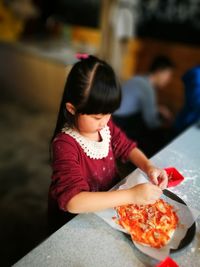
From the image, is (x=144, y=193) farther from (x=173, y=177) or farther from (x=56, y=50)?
(x=56, y=50)

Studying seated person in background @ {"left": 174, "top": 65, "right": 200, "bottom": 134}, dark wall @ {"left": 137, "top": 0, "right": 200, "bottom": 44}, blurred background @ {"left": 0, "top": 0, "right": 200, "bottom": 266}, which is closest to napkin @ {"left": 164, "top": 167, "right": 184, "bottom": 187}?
seated person in background @ {"left": 174, "top": 65, "right": 200, "bottom": 134}

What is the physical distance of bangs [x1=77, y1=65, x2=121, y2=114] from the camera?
851mm

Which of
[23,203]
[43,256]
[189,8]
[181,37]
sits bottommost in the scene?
[23,203]

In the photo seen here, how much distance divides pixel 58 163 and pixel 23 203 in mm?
1237

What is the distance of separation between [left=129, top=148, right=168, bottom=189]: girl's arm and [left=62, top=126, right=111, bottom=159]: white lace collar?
0.47ft

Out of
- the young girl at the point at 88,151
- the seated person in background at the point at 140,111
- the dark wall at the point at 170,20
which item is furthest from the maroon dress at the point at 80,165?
the dark wall at the point at 170,20

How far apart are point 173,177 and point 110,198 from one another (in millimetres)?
324

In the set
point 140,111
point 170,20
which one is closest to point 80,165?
point 140,111

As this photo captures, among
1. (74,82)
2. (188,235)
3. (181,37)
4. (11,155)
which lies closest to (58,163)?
(74,82)

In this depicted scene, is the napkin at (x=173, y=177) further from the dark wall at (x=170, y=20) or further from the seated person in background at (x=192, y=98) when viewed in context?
the dark wall at (x=170, y=20)

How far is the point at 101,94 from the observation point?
854mm

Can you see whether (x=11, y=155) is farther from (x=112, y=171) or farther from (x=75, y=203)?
(x=75, y=203)

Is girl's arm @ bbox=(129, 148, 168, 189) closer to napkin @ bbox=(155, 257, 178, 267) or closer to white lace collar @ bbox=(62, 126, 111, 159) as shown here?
white lace collar @ bbox=(62, 126, 111, 159)

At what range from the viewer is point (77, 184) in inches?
32.9
